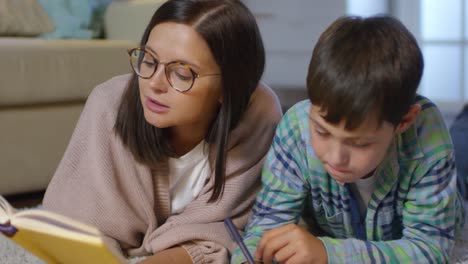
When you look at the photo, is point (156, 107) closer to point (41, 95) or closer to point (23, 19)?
point (41, 95)

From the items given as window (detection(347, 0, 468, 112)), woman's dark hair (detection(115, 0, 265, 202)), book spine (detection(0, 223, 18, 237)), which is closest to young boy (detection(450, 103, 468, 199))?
woman's dark hair (detection(115, 0, 265, 202))

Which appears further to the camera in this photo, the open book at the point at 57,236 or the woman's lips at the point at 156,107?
the woman's lips at the point at 156,107

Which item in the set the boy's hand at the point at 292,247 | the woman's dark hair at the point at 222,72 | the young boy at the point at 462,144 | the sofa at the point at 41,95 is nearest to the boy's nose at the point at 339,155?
the boy's hand at the point at 292,247

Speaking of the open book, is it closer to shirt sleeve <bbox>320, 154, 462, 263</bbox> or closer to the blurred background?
shirt sleeve <bbox>320, 154, 462, 263</bbox>

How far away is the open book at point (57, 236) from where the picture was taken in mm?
667

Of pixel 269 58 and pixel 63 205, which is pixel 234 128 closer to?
pixel 63 205

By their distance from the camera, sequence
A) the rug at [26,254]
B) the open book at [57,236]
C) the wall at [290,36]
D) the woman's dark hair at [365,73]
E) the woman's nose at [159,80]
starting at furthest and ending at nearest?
1. the wall at [290,36]
2. the rug at [26,254]
3. the woman's nose at [159,80]
4. the woman's dark hair at [365,73]
5. the open book at [57,236]

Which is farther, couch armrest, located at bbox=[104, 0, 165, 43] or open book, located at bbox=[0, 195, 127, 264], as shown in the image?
couch armrest, located at bbox=[104, 0, 165, 43]

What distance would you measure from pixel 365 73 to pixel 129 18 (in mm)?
1138

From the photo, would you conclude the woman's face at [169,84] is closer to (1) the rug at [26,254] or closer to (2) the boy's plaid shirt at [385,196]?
(2) the boy's plaid shirt at [385,196]

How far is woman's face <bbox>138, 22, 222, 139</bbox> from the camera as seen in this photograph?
3.11 ft

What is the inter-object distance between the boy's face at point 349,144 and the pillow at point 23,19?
1.19 metres

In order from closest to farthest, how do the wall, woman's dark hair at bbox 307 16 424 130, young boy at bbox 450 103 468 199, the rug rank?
woman's dark hair at bbox 307 16 424 130 → the rug → young boy at bbox 450 103 468 199 → the wall

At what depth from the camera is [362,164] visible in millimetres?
848
